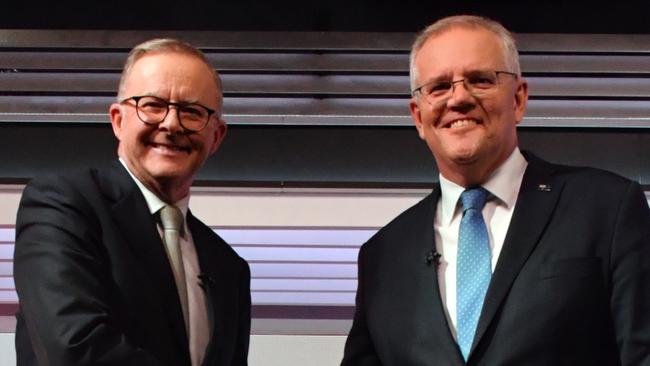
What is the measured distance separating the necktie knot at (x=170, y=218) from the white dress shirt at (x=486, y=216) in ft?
2.31

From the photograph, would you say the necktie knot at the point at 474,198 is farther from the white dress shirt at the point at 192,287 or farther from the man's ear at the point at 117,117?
the man's ear at the point at 117,117

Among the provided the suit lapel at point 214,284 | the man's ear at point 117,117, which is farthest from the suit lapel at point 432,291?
the man's ear at point 117,117

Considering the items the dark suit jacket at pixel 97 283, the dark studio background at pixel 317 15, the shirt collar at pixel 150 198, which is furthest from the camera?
the dark studio background at pixel 317 15

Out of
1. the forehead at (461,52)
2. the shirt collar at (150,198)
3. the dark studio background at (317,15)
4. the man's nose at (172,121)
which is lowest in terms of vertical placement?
the shirt collar at (150,198)

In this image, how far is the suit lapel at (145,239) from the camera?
2689 millimetres

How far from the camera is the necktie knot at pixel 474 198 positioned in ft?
9.41

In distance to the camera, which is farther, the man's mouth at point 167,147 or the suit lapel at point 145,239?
the man's mouth at point 167,147

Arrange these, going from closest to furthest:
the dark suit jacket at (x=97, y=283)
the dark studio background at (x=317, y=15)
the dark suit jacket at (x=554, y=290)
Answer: the dark suit jacket at (x=97, y=283) < the dark suit jacket at (x=554, y=290) < the dark studio background at (x=317, y=15)

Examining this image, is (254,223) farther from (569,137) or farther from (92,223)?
(92,223)

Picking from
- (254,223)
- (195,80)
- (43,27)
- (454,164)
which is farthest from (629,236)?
(43,27)

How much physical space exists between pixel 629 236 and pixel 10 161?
10.2ft

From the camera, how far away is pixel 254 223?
4.80 meters

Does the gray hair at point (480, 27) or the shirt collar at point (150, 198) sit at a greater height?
the gray hair at point (480, 27)

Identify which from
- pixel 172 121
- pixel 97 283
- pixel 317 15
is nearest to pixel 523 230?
pixel 172 121
